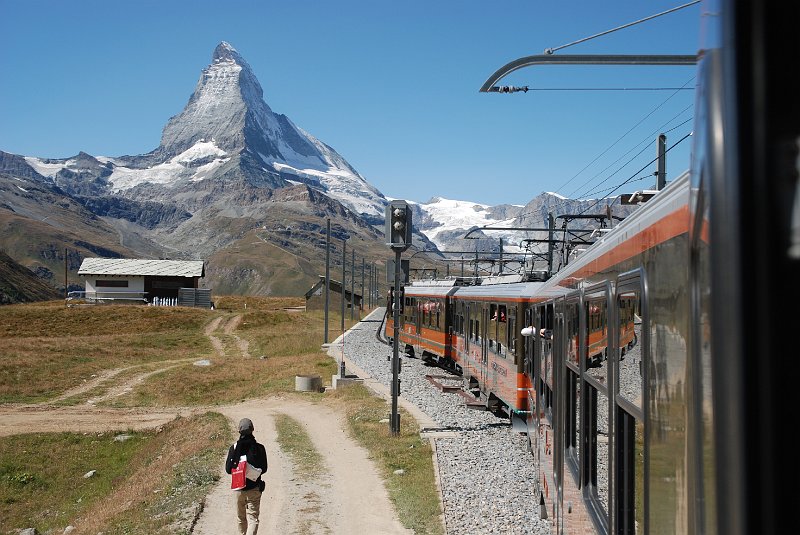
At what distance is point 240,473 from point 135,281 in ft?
265

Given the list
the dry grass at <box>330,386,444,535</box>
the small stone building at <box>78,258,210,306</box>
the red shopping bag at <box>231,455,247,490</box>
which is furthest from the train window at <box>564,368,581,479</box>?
the small stone building at <box>78,258,210,306</box>

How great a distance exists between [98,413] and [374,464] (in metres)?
15.1

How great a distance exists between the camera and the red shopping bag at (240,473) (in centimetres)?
968

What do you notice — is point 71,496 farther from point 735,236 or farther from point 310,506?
point 735,236

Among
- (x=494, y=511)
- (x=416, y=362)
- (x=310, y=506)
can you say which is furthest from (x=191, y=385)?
(x=494, y=511)

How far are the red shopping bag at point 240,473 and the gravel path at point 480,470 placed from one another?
2.65m

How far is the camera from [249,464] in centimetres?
968

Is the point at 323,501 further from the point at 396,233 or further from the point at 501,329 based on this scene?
the point at 501,329

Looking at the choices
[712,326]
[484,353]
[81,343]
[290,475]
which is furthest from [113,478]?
[81,343]

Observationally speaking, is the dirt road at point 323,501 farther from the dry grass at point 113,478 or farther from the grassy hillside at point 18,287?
the grassy hillside at point 18,287

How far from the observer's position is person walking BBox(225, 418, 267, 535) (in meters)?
9.64

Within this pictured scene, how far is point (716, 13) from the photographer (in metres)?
1.34

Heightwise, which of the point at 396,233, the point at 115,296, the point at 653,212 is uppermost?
the point at 115,296

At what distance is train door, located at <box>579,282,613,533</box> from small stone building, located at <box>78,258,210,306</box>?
8067cm
